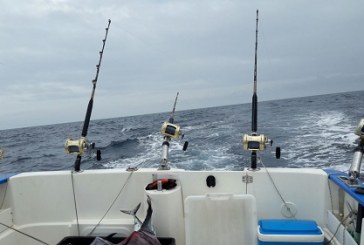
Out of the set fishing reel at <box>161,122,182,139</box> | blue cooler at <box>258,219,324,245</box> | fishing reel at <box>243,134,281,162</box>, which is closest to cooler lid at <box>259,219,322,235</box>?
blue cooler at <box>258,219,324,245</box>

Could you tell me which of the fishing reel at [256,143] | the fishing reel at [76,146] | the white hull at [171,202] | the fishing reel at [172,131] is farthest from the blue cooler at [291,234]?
the fishing reel at [76,146]

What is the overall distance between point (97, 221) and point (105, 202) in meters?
0.16

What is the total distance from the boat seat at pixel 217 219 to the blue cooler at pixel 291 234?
165 mm

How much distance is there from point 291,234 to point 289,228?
49 millimetres

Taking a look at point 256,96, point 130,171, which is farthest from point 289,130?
point 130,171

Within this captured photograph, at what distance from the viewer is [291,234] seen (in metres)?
1.97

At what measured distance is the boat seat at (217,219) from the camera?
2.18 metres

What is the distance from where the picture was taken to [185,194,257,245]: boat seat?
218 cm

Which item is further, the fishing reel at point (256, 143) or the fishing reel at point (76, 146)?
the fishing reel at point (76, 146)

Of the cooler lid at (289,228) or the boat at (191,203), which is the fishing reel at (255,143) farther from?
the cooler lid at (289,228)

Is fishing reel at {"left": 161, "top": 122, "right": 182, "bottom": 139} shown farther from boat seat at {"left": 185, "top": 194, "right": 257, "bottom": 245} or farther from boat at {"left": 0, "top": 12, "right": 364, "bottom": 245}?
boat seat at {"left": 185, "top": 194, "right": 257, "bottom": 245}

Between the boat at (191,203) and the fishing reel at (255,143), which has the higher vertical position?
the fishing reel at (255,143)

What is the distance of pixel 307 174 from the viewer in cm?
233

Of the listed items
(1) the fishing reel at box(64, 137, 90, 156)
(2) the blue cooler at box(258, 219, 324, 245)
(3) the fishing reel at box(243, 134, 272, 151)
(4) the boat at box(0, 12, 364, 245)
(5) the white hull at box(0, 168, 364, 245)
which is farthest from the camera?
(1) the fishing reel at box(64, 137, 90, 156)
